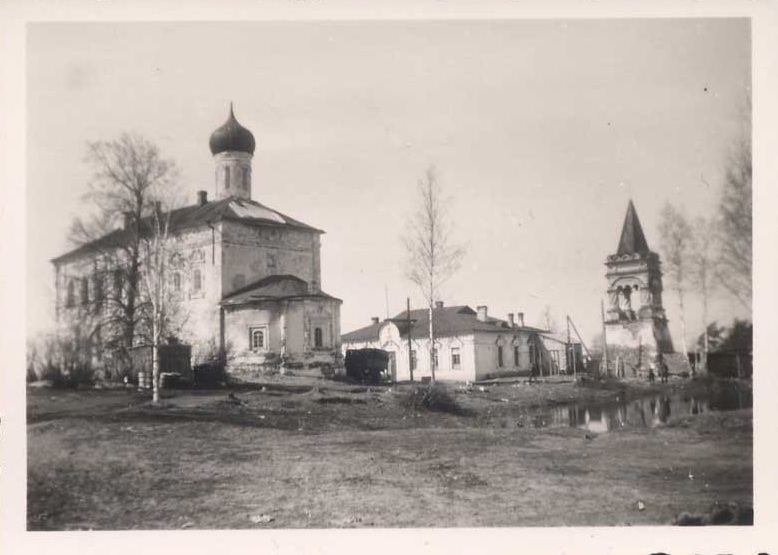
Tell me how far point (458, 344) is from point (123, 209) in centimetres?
292

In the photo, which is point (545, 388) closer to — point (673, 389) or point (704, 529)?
point (673, 389)

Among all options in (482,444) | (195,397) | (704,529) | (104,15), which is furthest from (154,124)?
(704,529)

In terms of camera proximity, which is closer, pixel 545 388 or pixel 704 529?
pixel 704 529

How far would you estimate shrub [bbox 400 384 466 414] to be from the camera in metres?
6.07

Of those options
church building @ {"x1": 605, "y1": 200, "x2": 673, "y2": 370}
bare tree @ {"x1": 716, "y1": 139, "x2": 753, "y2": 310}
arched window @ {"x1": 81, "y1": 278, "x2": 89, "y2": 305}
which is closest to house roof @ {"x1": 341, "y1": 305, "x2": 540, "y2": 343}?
church building @ {"x1": 605, "y1": 200, "x2": 673, "y2": 370}

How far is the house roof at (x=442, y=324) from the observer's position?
6.00 m

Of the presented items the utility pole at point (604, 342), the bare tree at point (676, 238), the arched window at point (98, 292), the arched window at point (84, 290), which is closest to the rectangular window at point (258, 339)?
the arched window at point (98, 292)

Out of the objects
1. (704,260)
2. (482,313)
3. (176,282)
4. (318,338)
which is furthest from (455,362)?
(176,282)

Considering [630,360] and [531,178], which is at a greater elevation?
[531,178]

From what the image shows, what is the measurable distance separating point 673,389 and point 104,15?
5.41 m

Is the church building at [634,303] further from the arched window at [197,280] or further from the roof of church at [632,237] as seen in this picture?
the arched window at [197,280]

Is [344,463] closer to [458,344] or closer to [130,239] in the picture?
[458,344]

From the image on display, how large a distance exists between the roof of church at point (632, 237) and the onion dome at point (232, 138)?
3013 mm

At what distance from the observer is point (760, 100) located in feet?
18.9
